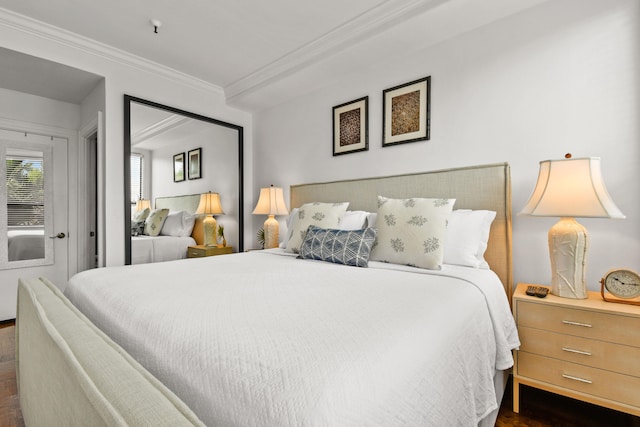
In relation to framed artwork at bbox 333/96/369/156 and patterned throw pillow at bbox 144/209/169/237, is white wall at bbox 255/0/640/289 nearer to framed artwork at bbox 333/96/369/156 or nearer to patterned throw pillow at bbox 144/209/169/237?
framed artwork at bbox 333/96/369/156

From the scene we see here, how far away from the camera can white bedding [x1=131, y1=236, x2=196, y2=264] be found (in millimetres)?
2953

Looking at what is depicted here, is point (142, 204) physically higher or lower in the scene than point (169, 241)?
higher

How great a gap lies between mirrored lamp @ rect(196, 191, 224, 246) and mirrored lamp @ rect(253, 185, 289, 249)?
56cm

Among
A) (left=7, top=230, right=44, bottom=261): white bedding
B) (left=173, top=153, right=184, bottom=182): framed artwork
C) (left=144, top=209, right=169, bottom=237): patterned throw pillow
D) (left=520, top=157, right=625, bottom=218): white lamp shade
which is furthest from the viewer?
(left=173, top=153, right=184, bottom=182): framed artwork

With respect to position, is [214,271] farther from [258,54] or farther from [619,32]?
[619,32]

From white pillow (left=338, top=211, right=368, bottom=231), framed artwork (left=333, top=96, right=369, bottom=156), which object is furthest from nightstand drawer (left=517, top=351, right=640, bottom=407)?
framed artwork (left=333, top=96, right=369, bottom=156)

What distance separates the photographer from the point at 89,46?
8.74ft

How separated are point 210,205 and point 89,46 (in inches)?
70.3

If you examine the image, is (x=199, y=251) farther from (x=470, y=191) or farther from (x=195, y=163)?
(x=470, y=191)

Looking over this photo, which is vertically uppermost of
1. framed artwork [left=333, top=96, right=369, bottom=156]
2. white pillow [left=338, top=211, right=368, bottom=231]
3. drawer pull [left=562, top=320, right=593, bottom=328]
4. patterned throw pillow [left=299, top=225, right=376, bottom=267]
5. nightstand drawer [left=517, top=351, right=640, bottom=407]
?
framed artwork [left=333, top=96, right=369, bottom=156]

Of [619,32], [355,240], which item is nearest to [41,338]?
[355,240]

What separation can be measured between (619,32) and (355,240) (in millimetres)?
1928

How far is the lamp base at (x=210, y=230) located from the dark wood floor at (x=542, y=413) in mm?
1867

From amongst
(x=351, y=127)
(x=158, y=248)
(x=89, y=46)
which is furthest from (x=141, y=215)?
(x=351, y=127)
